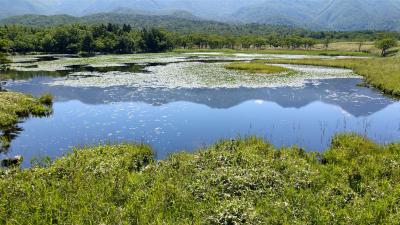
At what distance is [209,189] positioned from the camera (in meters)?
19.6

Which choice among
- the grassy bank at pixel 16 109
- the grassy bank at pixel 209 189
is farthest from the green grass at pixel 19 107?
the grassy bank at pixel 209 189

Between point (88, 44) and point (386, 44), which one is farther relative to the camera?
point (88, 44)

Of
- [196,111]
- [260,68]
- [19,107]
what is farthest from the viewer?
[260,68]

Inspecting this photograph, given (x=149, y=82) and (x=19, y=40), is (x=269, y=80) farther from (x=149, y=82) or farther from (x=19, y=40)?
(x=19, y=40)

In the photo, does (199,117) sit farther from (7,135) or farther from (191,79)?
(191,79)

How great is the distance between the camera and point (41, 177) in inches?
832

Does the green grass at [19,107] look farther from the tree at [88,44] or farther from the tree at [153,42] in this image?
the tree at [153,42]

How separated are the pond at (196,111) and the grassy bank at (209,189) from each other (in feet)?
21.7

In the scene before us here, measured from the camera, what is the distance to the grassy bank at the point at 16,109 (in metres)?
38.2

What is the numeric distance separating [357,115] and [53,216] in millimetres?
39344

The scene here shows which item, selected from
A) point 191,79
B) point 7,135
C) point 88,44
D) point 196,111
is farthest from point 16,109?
point 88,44

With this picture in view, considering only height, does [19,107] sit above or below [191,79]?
below

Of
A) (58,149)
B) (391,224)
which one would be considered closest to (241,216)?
(391,224)

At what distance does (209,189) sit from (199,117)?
2509 cm
